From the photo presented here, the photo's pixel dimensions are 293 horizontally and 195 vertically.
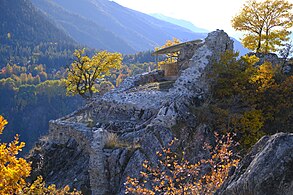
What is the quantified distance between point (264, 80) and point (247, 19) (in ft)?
35.6

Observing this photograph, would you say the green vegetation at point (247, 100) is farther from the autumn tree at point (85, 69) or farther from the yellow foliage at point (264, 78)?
the autumn tree at point (85, 69)

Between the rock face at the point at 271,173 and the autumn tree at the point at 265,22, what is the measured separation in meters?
22.6

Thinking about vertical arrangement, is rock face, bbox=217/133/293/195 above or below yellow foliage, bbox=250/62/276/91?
above

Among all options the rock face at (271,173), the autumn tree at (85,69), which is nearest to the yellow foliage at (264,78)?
the rock face at (271,173)

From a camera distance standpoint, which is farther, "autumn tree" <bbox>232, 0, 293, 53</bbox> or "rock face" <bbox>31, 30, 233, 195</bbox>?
"autumn tree" <bbox>232, 0, 293, 53</bbox>

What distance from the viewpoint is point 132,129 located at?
16203mm

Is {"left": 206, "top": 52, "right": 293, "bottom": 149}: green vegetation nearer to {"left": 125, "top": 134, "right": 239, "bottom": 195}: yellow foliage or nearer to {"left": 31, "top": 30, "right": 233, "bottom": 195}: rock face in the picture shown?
{"left": 31, "top": 30, "right": 233, "bottom": 195}: rock face

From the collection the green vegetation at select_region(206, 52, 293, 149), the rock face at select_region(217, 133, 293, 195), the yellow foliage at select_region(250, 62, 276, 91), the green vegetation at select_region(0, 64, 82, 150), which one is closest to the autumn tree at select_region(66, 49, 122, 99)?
the green vegetation at select_region(206, 52, 293, 149)

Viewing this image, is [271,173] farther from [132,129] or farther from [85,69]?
[85,69]

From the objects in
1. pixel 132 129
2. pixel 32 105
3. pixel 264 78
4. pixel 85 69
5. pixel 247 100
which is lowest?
pixel 32 105

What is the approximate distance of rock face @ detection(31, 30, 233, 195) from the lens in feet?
45.7

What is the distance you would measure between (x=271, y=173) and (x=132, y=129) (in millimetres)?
11588

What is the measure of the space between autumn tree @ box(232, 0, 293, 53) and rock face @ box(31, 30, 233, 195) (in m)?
6.41

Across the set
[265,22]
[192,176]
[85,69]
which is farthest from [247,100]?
[85,69]
